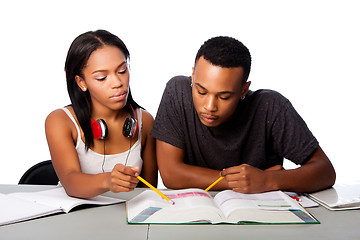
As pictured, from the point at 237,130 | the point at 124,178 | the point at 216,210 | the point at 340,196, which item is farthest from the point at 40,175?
the point at 340,196

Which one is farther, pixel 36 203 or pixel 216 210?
pixel 36 203

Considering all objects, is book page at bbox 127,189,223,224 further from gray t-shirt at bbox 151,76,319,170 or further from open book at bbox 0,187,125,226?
gray t-shirt at bbox 151,76,319,170

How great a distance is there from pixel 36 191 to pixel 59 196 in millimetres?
189

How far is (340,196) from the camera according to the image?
1620 mm

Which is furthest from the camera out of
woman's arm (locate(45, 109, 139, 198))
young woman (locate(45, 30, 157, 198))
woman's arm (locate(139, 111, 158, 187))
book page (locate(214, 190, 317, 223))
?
woman's arm (locate(139, 111, 158, 187))

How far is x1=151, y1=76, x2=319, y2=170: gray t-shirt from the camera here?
1872 millimetres

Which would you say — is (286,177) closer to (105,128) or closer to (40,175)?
(105,128)

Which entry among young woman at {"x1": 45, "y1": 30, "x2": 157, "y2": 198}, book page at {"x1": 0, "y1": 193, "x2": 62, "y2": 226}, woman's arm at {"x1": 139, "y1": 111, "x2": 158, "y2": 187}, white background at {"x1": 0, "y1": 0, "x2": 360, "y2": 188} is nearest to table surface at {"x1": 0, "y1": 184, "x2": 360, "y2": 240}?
book page at {"x1": 0, "y1": 193, "x2": 62, "y2": 226}

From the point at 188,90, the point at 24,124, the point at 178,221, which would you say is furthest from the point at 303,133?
the point at 24,124

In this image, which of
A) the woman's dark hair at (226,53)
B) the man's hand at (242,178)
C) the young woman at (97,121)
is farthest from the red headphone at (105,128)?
the man's hand at (242,178)

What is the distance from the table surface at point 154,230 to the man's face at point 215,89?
0.49 meters

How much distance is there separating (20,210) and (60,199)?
0.18 m

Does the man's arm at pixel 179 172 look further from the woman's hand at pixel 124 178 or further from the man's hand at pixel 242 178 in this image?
the woman's hand at pixel 124 178

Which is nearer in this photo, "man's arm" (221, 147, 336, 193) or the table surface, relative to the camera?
the table surface
